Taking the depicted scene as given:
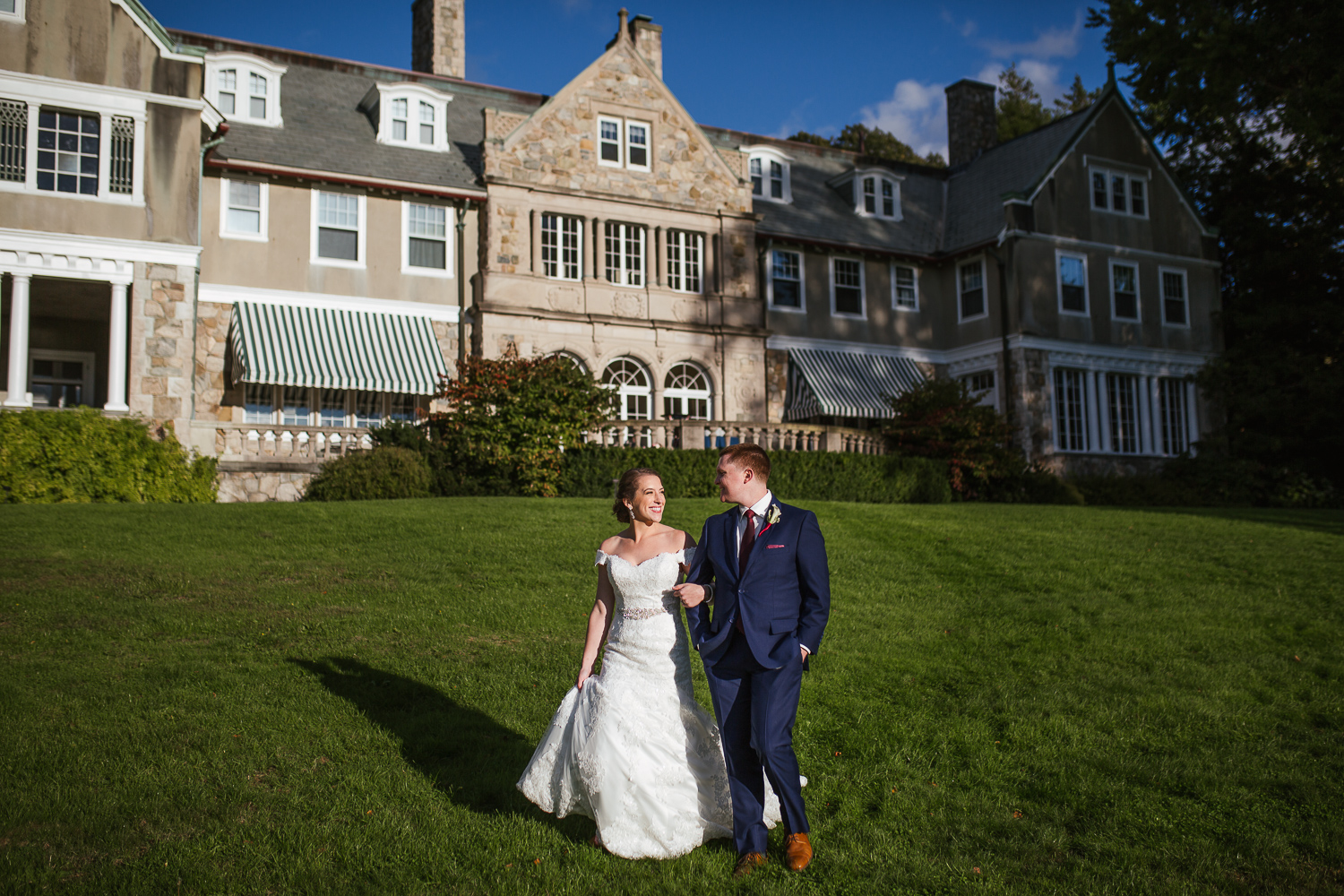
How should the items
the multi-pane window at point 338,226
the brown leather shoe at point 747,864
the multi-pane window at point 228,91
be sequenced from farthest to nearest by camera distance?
the multi-pane window at point 228,91
the multi-pane window at point 338,226
the brown leather shoe at point 747,864

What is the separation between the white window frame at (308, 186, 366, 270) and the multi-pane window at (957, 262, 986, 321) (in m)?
16.7

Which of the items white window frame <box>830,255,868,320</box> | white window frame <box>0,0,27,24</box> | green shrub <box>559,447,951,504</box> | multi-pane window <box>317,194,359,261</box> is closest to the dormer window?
white window frame <box>830,255,868,320</box>

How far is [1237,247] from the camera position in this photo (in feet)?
102

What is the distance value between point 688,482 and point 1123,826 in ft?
46.1

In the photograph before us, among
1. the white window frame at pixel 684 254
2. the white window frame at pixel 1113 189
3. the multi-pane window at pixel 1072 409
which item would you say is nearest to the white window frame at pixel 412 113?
the white window frame at pixel 684 254

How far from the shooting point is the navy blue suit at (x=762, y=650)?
16.1ft

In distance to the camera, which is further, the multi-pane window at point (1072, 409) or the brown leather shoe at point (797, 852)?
the multi-pane window at point (1072, 409)

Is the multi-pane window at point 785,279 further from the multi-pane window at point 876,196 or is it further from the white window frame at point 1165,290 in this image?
the white window frame at point 1165,290

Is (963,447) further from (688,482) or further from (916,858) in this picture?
(916,858)

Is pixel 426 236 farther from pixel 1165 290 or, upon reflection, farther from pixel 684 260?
pixel 1165 290

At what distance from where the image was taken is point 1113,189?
2939cm

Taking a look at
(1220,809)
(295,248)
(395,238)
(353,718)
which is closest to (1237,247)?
(395,238)

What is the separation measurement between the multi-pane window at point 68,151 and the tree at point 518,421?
27.0 ft

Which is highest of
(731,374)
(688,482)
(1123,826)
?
(731,374)
